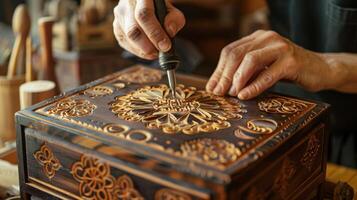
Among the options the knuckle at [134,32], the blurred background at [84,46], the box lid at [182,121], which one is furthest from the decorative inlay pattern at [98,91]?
the blurred background at [84,46]

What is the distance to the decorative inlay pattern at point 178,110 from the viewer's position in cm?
82

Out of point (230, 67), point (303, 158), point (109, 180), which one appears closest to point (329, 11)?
point (230, 67)

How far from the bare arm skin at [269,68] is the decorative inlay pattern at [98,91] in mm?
190

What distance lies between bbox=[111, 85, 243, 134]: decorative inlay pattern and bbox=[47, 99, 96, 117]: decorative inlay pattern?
0.04 m

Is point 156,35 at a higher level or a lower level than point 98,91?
higher

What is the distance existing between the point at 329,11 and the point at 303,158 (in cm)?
50

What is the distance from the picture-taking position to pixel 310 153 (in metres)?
0.86

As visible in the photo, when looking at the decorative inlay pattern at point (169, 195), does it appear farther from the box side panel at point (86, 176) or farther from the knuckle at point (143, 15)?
the knuckle at point (143, 15)

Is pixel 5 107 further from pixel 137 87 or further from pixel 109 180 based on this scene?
pixel 109 180

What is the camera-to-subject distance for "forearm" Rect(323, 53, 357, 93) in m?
1.06

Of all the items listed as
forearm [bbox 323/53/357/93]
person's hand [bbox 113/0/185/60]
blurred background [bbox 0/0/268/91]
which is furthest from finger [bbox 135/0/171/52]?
blurred background [bbox 0/0/268/91]

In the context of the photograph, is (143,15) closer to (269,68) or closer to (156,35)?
(156,35)

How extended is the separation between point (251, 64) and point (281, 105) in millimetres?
100

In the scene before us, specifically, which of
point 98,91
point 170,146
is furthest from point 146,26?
point 170,146
